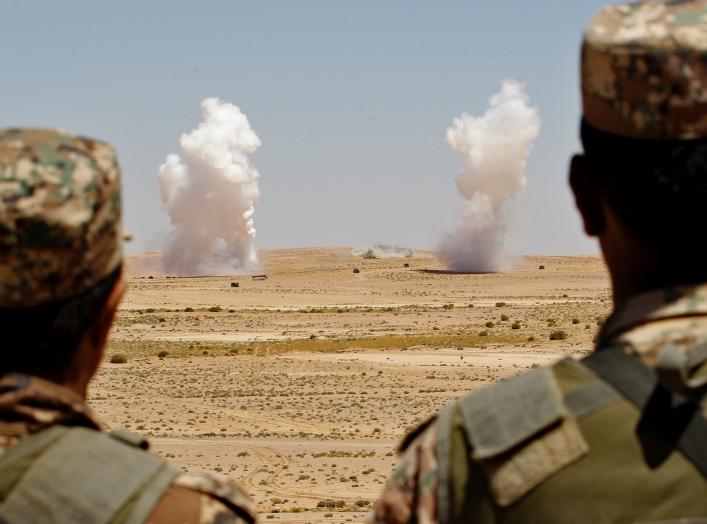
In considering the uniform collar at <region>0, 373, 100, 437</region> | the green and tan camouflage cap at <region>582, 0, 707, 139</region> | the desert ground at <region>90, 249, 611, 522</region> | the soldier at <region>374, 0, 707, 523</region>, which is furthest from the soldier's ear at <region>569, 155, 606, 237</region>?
the desert ground at <region>90, 249, 611, 522</region>

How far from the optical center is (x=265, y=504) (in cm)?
1645

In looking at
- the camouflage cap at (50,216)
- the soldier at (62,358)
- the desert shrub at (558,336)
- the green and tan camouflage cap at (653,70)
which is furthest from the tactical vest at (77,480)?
the desert shrub at (558,336)

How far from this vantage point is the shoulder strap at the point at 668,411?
261 centimetres

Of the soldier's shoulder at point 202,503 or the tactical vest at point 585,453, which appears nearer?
the tactical vest at point 585,453

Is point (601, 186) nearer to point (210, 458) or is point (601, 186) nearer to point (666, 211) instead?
point (666, 211)

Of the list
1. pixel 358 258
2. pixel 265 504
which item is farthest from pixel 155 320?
pixel 358 258

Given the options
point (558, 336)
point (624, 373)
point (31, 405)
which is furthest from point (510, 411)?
point (558, 336)

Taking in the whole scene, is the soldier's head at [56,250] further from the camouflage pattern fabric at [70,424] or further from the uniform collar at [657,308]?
the uniform collar at [657,308]

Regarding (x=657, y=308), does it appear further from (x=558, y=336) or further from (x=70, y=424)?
(x=558, y=336)

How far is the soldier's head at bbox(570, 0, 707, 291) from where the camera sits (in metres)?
2.77

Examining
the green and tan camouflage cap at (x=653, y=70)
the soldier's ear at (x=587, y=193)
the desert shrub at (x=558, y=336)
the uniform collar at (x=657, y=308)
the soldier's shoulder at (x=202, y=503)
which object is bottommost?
the desert shrub at (x=558, y=336)

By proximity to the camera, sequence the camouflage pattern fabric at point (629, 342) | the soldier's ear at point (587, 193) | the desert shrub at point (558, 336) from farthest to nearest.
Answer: the desert shrub at point (558, 336), the soldier's ear at point (587, 193), the camouflage pattern fabric at point (629, 342)

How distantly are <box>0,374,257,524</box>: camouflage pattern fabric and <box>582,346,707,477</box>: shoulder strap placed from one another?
91 cm

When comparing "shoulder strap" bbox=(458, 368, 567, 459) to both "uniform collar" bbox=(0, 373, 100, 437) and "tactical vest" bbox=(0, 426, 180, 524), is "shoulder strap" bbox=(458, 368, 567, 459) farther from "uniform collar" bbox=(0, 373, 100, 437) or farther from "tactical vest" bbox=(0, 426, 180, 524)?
"uniform collar" bbox=(0, 373, 100, 437)
